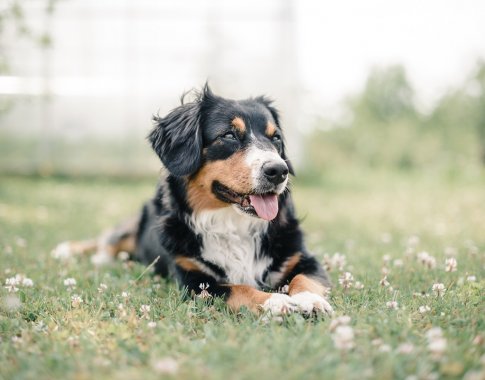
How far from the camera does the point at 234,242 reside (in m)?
3.92

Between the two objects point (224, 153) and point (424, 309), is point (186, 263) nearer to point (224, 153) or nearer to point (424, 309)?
point (224, 153)

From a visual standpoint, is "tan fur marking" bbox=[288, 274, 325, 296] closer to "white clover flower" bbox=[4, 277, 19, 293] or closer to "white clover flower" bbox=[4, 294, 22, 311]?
"white clover flower" bbox=[4, 294, 22, 311]

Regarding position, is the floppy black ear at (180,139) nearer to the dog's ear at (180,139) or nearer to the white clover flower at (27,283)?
the dog's ear at (180,139)

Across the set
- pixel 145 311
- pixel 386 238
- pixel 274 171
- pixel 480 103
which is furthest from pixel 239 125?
pixel 480 103

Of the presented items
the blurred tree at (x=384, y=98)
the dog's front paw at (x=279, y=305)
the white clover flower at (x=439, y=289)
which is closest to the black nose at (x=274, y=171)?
the dog's front paw at (x=279, y=305)

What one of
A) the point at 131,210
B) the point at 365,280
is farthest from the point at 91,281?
the point at 131,210

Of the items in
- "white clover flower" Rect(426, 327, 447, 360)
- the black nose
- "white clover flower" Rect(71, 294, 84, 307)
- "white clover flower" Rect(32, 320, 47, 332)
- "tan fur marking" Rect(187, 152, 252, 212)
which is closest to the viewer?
"white clover flower" Rect(426, 327, 447, 360)

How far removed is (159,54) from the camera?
1329 cm

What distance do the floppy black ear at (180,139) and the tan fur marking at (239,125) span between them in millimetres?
268

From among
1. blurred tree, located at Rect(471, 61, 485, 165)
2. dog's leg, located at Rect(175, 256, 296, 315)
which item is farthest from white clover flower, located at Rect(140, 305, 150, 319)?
blurred tree, located at Rect(471, 61, 485, 165)

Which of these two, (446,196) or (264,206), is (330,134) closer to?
(446,196)

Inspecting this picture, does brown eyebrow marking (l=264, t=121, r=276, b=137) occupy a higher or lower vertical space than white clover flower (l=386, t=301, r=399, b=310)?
higher

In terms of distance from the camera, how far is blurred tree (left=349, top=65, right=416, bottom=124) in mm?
29047

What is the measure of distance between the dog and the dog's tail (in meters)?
1.22
